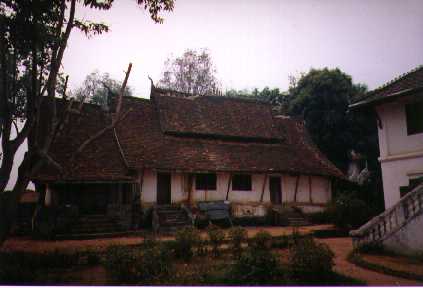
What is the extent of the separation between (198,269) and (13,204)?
3.53m

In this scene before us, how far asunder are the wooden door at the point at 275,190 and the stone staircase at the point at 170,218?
4.84 meters

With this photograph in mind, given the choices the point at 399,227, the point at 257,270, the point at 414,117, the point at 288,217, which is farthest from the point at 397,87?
the point at 257,270

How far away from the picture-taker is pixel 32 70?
598cm

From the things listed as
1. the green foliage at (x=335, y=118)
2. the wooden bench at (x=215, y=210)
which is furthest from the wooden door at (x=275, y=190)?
the green foliage at (x=335, y=118)

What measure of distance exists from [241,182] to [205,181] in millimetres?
1793

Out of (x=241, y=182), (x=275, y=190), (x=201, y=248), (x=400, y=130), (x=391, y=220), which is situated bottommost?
(x=201, y=248)

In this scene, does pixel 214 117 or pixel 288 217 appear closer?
pixel 288 217

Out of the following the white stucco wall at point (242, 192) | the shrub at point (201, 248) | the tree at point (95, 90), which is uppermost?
the tree at point (95, 90)

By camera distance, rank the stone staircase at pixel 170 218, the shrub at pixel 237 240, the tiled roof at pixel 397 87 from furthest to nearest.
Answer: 1. the stone staircase at pixel 170 218
2. the tiled roof at pixel 397 87
3. the shrub at pixel 237 240

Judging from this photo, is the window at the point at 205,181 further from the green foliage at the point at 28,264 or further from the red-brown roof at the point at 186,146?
the green foliage at the point at 28,264

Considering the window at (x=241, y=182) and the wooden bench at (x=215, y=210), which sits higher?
the window at (x=241, y=182)

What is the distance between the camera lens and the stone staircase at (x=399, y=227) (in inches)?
312

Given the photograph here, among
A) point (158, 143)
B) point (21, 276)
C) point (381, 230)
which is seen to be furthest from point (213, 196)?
point (21, 276)

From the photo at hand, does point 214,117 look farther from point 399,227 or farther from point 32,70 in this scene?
point 32,70
